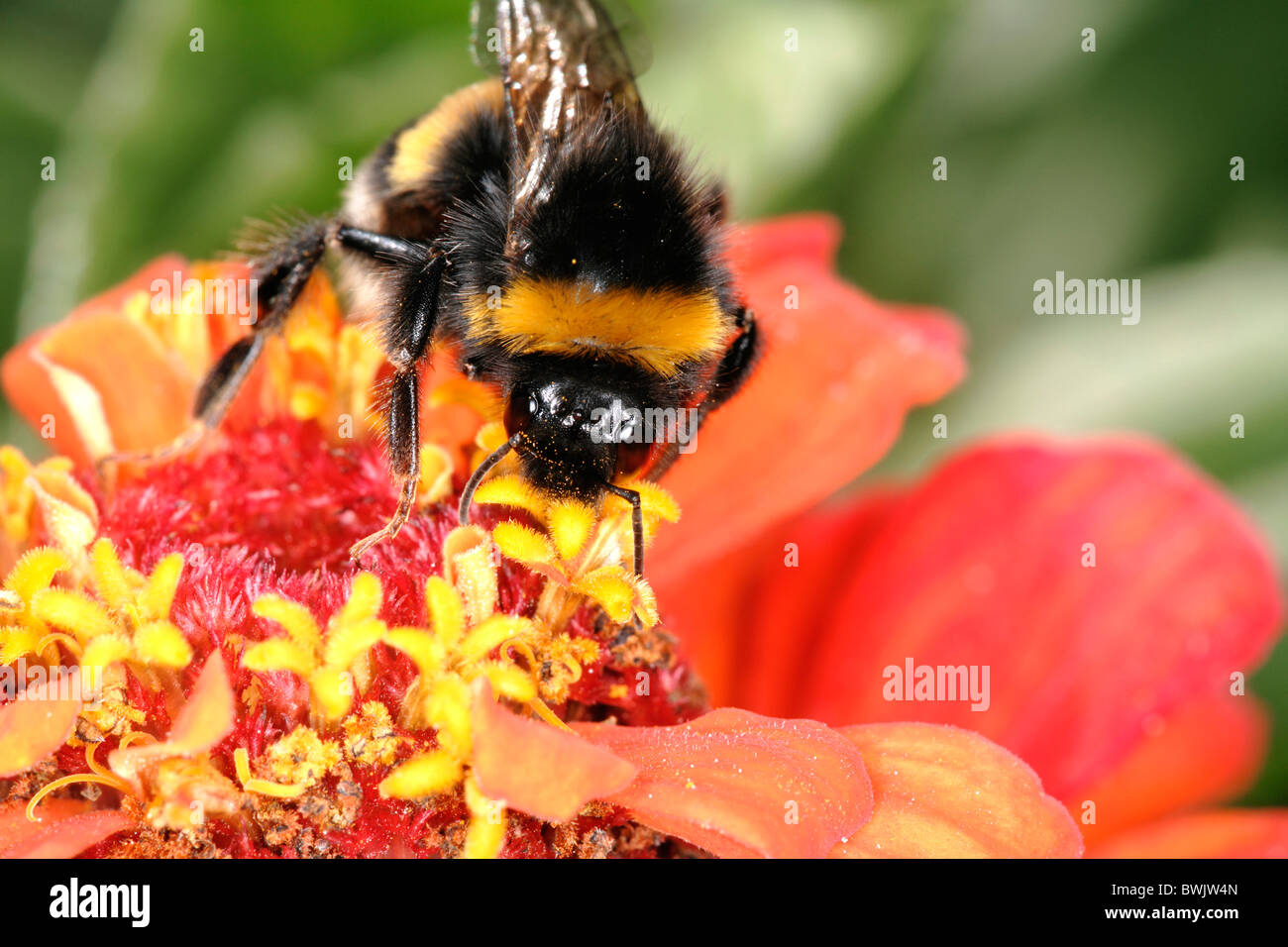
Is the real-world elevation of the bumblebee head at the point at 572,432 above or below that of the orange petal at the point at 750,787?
above

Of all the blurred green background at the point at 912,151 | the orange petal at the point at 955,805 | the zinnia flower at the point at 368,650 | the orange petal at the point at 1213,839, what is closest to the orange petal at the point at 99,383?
the zinnia flower at the point at 368,650

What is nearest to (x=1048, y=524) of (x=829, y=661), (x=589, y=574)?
(x=829, y=661)

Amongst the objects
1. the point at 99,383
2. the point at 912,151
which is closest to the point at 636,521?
the point at 99,383

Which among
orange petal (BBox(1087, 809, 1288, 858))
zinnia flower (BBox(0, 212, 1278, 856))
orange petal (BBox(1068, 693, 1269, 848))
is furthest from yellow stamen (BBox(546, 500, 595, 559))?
orange petal (BBox(1068, 693, 1269, 848))

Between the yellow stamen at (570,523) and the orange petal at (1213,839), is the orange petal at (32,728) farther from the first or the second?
the orange petal at (1213,839)

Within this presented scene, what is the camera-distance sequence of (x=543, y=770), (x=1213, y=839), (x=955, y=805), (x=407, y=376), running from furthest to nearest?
1. (x=1213, y=839)
2. (x=407, y=376)
3. (x=955, y=805)
4. (x=543, y=770)

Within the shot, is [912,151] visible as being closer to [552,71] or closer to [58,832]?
[552,71]
